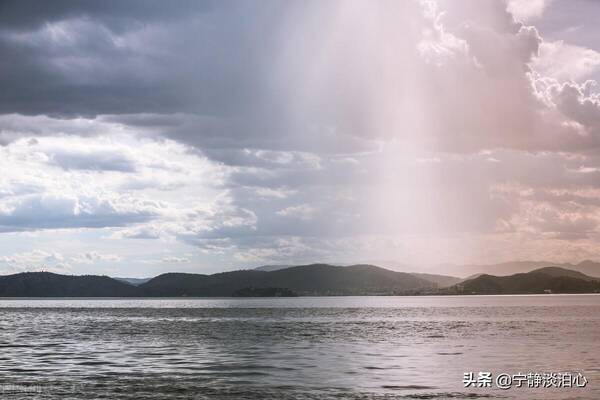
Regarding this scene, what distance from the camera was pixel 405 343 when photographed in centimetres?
10181

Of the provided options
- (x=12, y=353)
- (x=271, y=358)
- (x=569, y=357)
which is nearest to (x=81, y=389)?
(x=271, y=358)

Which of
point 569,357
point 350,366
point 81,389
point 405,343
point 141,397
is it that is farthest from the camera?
point 405,343

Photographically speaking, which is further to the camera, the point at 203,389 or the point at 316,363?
the point at 316,363

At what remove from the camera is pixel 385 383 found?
59.6m

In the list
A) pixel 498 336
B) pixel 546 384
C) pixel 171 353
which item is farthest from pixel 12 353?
pixel 498 336

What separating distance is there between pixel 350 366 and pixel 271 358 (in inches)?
495

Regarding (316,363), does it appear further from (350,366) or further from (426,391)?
(426,391)

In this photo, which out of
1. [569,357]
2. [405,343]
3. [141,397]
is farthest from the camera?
[405,343]

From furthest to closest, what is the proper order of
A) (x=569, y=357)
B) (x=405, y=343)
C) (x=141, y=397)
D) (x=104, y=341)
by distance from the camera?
(x=104, y=341), (x=405, y=343), (x=569, y=357), (x=141, y=397)

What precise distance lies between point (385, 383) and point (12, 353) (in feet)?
161

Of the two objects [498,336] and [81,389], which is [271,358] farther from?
[498,336]

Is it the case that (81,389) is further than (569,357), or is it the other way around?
(569,357)

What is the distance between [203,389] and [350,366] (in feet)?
65.5

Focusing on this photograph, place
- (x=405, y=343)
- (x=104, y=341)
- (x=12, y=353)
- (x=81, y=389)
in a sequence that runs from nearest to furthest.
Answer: (x=81, y=389)
(x=12, y=353)
(x=405, y=343)
(x=104, y=341)
